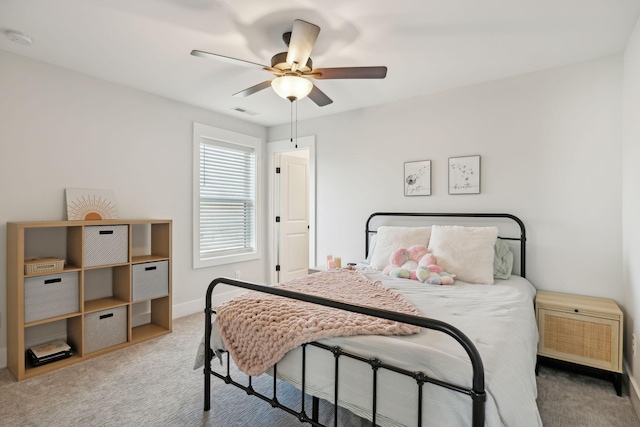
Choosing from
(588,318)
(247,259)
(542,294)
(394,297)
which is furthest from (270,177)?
(588,318)

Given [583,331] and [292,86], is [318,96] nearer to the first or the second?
[292,86]

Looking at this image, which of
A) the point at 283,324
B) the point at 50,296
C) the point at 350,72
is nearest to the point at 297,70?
the point at 350,72

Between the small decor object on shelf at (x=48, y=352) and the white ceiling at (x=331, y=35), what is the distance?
231cm

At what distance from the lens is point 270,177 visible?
15.4 feet

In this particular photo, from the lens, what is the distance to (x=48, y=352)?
2574 mm

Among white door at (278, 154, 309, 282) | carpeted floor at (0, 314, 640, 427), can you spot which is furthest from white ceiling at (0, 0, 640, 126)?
carpeted floor at (0, 314, 640, 427)

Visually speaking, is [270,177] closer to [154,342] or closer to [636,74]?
→ [154,342]

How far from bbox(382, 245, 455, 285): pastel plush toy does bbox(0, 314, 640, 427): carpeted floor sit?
976 millimetres

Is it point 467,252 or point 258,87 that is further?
point 467,252

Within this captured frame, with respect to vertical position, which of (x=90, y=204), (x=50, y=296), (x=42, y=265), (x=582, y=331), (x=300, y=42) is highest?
(x=300, y=42)

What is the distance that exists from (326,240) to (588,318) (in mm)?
2628

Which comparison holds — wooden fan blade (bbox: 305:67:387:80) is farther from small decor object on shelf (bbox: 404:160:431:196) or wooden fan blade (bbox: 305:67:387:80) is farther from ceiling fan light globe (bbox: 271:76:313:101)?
small decor object on shelf (bbox: 404:160:431:196)

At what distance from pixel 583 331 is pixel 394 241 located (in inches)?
60.4

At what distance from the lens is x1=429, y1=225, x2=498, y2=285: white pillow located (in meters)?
2.63
